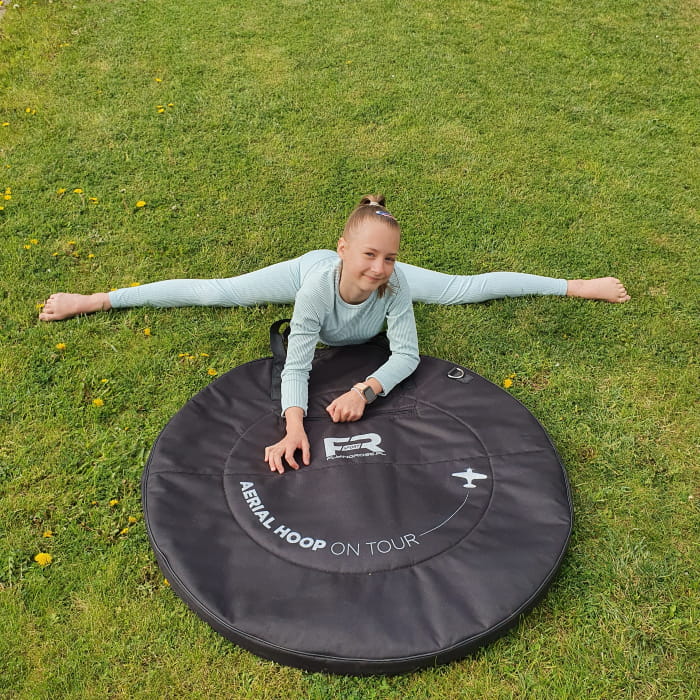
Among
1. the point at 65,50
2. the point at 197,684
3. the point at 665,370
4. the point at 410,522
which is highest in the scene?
the point at 65,50

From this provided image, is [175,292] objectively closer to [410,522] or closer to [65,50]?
[410,522]

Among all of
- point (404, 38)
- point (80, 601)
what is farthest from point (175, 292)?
point (404, 38)

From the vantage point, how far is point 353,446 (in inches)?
113

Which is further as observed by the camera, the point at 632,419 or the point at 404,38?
the point at 404,38

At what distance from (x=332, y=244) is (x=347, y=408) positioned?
1813 mm

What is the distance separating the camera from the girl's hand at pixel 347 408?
2932mm

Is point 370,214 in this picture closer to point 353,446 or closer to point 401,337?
point 401,337

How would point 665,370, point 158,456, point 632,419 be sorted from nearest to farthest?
point 158,456 < point 632,419 < point 665,370

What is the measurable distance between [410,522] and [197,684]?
0.94 meters

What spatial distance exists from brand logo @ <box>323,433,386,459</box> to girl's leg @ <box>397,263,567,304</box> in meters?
1.23

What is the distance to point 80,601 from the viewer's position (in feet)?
8.31

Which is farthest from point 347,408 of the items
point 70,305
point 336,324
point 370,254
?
point 70,305

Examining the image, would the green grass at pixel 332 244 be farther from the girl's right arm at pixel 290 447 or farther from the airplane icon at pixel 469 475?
the girl's right arm at pixel 290 447

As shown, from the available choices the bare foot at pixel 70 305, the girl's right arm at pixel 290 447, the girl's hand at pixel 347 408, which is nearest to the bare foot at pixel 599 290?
the girl's hand at pixel 347 408
